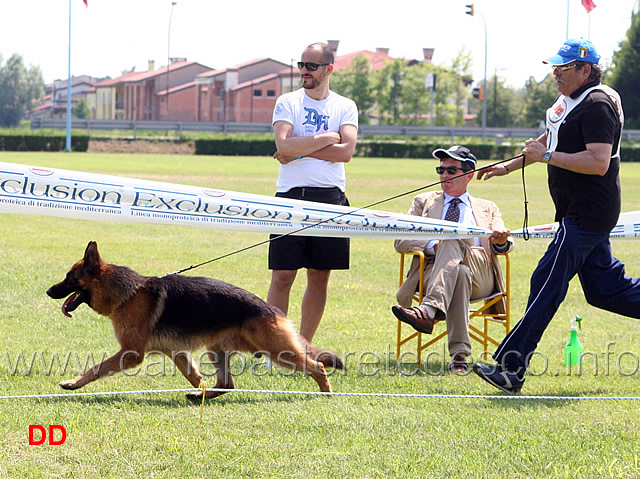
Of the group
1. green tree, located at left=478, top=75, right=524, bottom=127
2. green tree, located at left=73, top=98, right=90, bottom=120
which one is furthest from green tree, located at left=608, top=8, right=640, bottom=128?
green tree, located at left=73, top=98, right=90, bottom=120

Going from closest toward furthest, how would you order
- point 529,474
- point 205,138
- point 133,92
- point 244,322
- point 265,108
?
1. point 529,474
2. point 244,322
3. point 205,138
4. point 265,108
5. point 133,92

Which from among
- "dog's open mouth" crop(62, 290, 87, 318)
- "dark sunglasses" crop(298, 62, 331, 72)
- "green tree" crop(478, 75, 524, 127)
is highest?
"green tree" crop(478, 75, 524, 127)

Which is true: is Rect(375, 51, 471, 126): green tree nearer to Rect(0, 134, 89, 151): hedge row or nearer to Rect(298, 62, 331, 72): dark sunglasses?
Rect(0, 134, 89, 151): hedge row

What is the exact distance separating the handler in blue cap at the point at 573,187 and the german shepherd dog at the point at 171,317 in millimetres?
1412

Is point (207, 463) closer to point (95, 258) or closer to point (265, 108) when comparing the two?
point (95, 258)

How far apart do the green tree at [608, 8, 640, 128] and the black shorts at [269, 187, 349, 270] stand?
77.1m

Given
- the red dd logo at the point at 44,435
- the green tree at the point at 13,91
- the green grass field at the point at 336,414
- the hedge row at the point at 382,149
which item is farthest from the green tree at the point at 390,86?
the red dd logo at the point at 44,435

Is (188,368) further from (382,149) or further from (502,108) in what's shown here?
(502,108)

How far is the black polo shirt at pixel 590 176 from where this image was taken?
5273 mm

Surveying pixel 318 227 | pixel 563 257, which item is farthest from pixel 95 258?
pixel 563 257

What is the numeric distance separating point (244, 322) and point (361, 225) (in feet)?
4.57

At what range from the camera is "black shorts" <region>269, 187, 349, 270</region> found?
6164mm

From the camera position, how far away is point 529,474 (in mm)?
3920

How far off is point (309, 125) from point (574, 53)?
6.26 ft
